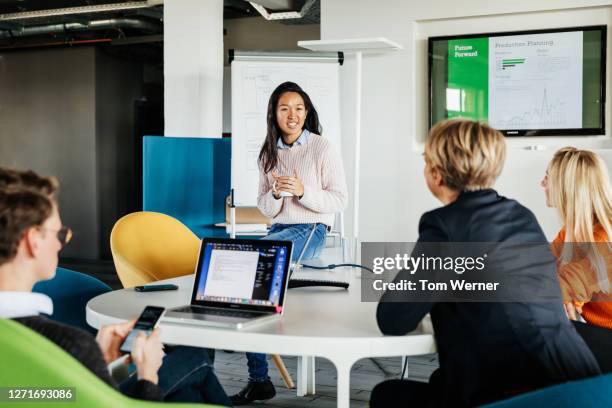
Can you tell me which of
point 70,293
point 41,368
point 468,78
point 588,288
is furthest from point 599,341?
point 468,78

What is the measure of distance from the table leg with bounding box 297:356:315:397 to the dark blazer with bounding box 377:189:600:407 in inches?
77.5

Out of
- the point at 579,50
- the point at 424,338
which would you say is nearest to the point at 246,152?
the point at 579,50

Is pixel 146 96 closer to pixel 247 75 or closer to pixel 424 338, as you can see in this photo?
pixel 247 75

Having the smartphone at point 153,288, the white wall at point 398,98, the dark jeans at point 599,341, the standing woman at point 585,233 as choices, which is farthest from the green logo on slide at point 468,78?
the smartphone at point 153,288

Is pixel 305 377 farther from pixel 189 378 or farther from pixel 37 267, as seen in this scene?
pixel 37 267

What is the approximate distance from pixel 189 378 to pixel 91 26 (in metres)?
7.96

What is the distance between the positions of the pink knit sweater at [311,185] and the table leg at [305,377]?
2.38 ft

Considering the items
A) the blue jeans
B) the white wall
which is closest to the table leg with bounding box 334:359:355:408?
the blue jeans

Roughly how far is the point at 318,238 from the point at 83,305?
1.28 metres

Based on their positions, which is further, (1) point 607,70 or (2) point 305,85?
(2) point 305,85

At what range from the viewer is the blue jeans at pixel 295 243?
151 inches

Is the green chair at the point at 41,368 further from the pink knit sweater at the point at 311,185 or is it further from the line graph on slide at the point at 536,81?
the line graph on slide at the point at 536,81

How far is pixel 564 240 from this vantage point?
9.63 feet

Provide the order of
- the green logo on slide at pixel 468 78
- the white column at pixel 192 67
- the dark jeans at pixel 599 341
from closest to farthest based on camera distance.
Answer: the dark jeans at pixel 599 341, the green logo on slide at pixel 468 78, the white column at pixel 192 67
